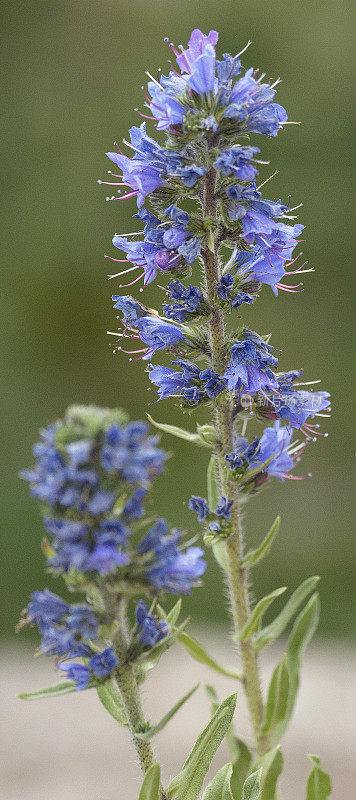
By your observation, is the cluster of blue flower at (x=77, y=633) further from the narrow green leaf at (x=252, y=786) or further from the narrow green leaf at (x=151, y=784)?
the narrow green leaf at (x=252, y=786)

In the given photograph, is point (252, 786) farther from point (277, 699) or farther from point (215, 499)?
point (215, 499)

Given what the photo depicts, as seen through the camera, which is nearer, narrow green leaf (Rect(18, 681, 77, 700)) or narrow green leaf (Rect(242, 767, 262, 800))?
narrow green leaf (Rect(18, 681, 77, 700))

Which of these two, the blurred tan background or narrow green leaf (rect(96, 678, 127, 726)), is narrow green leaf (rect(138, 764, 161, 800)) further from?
the blurred tan background

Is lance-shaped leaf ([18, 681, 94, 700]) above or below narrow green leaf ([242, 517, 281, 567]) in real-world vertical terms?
below

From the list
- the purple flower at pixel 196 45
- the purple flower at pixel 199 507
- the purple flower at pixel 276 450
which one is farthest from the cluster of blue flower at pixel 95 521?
the purple flower at pixel 196 45

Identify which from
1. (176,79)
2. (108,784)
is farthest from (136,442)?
(108,784)

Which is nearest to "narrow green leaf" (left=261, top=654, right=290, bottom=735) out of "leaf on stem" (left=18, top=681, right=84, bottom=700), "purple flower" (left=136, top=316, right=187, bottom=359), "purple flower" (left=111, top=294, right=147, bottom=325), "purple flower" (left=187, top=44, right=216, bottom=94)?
"leaf on stem" (left=18, top=681, right=84, bottom=700)
